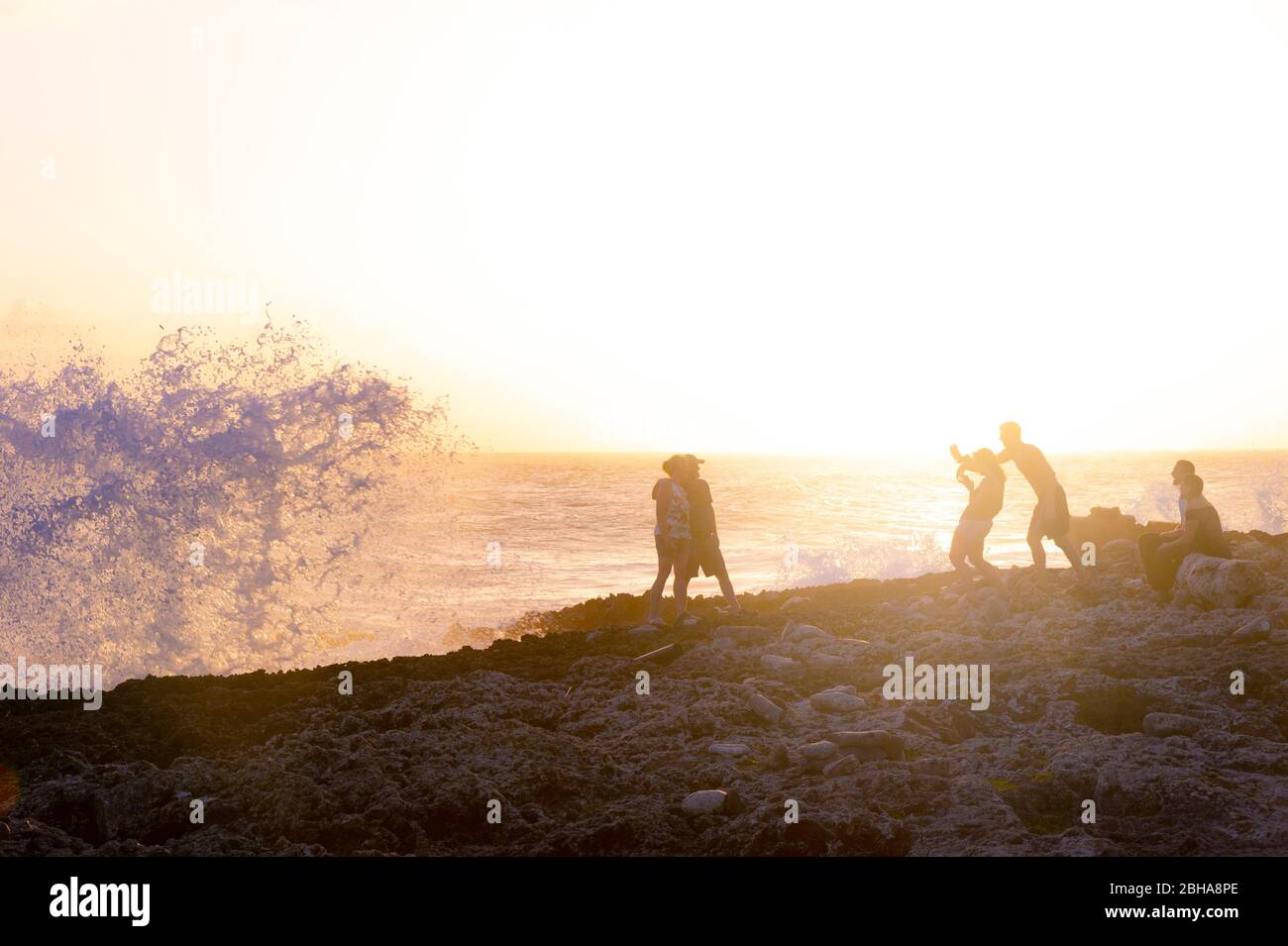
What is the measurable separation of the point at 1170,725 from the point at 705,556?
556cm

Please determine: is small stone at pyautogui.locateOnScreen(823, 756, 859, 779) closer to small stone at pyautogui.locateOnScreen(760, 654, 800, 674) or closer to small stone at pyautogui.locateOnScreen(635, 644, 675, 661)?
small stone at pyautogui.locateOnScreen(760, 654, 800, 674)

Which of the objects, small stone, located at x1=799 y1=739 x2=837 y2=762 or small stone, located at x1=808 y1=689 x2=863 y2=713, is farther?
small stone, located at x1=808 y1=689 x2=863 y2=713

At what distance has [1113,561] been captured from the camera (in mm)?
14352

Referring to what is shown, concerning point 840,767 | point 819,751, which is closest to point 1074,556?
point 819,751

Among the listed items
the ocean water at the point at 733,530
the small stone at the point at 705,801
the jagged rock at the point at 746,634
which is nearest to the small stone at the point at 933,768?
the small stone at the point at 705,801

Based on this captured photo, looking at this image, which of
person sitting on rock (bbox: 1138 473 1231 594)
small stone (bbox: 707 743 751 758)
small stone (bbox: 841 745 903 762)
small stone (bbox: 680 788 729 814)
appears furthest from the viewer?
person sitting on rock (bbox: 1138 473 1231 594)

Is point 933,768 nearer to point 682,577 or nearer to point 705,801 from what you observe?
point 705,801

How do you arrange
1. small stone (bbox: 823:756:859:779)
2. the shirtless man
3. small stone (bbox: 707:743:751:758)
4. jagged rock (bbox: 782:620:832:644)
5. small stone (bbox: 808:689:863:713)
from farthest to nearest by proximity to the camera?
the shirtless man
jagged rock (bbox: 782:620:832:644)
small stone (bbox: 808:689:863:713)
small stone (bbox: 707:743:751:758)
small stone (bbox: 823:756:859:779)

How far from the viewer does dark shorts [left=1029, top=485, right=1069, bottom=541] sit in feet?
39.2

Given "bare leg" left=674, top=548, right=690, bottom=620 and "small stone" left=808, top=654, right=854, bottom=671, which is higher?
"bare leg" left=674, top=548, right=690, bottom=620

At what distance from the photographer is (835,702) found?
842cm

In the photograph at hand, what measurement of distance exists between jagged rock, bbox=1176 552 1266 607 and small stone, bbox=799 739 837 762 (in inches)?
243

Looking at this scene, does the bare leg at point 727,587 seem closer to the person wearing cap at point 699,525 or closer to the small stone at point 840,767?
the person wearing cap at point 699,525

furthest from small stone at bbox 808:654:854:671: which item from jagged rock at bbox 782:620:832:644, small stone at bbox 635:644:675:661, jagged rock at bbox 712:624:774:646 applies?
small stone at bbox 635:644:675:661
